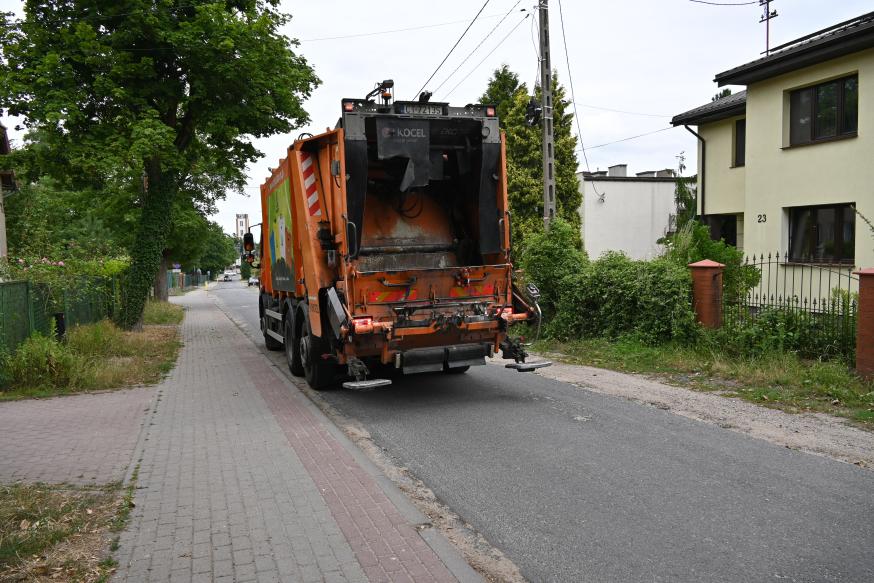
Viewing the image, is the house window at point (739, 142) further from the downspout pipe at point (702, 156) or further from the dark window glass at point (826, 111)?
the dark window glass at point (826, 111)

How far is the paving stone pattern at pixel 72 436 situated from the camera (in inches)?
219

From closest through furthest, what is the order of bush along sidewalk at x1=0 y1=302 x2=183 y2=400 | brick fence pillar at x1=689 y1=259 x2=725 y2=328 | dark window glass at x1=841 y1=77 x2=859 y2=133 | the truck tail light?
the truck tail light, bush along sidewalk at x1=0 y1=302 x2=183 y2=400, brick fence pillar at x1=689 y1=259 x2=725 y2=328, dark window glass at x1=841 y1=77 x2=859 y2=133

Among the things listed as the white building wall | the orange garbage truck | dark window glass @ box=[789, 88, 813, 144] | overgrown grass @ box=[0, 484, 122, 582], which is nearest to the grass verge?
the orange garbage truck

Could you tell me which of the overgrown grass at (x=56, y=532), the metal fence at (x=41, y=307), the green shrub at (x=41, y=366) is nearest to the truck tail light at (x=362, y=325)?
the overgrown grass at (x=56, y=532)

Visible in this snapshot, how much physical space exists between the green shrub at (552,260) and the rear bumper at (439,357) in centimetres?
551

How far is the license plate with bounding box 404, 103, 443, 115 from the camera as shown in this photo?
7.87 metres

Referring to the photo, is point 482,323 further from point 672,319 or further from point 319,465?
point 672,319

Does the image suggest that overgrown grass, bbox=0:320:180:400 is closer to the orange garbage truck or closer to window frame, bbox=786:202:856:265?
the orange garbage truck

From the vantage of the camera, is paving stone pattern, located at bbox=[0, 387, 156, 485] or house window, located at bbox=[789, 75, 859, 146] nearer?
paving stone pattern, located at bbox=[0, 387, 156, 485]

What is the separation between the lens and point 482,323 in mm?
7992

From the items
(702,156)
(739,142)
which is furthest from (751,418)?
(702,156)

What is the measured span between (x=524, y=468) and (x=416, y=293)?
297 cm

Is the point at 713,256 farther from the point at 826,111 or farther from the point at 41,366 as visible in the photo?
the point at 41,366

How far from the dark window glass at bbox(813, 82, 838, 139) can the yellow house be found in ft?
0.07
